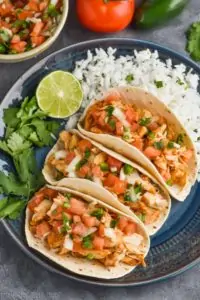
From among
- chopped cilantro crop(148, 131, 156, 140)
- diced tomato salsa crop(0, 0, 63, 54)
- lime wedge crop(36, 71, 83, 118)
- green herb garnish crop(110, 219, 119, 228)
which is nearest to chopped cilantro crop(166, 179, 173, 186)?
chopped cilantro crop(148, 131, 156, 140)

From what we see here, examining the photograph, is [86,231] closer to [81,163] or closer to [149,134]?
[81,163]

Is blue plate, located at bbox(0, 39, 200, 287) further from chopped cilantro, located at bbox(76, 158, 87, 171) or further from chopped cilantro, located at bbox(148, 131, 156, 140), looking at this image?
chopped cilantro, located at bbox(148, 131, 156, 140)

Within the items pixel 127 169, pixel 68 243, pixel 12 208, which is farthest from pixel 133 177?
pixel 12 208

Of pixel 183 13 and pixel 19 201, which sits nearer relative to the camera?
pixel 19 201

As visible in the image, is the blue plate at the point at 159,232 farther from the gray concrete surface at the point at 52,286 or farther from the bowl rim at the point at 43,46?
the gray concrete surface at the point at 52,286

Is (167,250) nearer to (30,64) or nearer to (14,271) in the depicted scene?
(14,271)

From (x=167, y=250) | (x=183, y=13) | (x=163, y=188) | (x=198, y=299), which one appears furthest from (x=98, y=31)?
(x=198, y=299)
